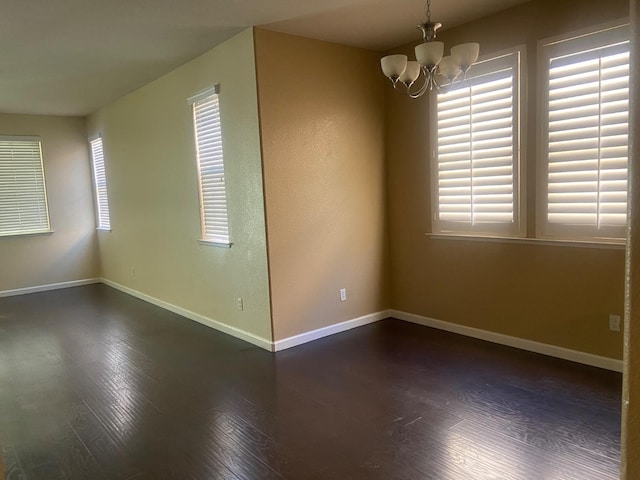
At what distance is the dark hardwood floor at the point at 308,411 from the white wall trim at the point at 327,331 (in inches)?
3.7

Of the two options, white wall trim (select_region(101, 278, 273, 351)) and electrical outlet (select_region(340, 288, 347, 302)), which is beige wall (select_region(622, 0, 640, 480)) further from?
electrical outlet (select_region(340, 288, 347, 302))

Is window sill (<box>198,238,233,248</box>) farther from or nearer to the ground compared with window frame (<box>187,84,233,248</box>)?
nearer to the ground

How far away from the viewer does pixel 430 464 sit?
2338 mm

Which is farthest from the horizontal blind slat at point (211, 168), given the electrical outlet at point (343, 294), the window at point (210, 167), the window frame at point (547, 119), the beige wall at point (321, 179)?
the window frame at point (547, 119)

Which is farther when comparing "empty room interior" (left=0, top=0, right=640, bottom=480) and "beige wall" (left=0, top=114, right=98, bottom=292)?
"beige wall" (left=0, top=114, right=98, bottom=292)

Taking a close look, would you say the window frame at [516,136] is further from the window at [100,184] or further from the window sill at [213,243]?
the window at [100,184]

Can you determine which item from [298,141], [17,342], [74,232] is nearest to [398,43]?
[298,141]

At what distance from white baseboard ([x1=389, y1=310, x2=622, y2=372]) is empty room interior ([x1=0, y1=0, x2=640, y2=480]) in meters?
0.02

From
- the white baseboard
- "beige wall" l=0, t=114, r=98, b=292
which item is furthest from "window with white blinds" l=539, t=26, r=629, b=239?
"beige wall" l=0, t=114, r=98, b=292

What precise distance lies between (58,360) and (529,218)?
4.16 metres

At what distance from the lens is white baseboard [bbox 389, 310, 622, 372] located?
3.39m

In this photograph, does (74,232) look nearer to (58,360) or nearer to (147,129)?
(147,129)

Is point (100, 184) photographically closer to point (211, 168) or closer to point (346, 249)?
point (211, 168)

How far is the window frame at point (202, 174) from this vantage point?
14.4ft
